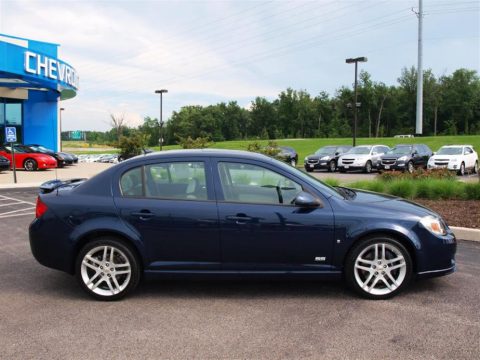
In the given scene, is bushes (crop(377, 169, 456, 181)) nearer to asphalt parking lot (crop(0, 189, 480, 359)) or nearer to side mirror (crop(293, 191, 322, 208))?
asphalt parking lot (crop(0, 189, 480, 359))

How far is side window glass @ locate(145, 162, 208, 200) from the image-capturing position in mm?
4738

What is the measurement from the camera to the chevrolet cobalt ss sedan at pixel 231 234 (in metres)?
4.60

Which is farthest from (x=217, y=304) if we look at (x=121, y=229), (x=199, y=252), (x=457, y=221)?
(x=457, y=221)

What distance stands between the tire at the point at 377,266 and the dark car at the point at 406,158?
20.0 metres

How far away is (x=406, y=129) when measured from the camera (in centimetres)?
9812

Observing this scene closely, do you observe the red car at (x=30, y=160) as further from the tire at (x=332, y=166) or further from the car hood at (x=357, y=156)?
the car hood at (x=357, y=156)

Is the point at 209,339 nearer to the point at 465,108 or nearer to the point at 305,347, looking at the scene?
the point at 305,347

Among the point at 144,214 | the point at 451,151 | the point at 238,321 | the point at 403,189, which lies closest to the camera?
the point at 238,321

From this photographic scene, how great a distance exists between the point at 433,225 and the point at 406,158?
66.6 ft

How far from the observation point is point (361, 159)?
83.4ft

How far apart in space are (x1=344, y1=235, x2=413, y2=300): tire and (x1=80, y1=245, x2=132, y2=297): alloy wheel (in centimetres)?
224

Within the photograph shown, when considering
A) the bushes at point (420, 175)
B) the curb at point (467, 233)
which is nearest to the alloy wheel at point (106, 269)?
the curb at point (467, 233)

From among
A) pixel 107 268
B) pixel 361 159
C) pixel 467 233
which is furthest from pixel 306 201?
pixel 361 159

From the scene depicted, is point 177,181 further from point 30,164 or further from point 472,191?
point 30,164
